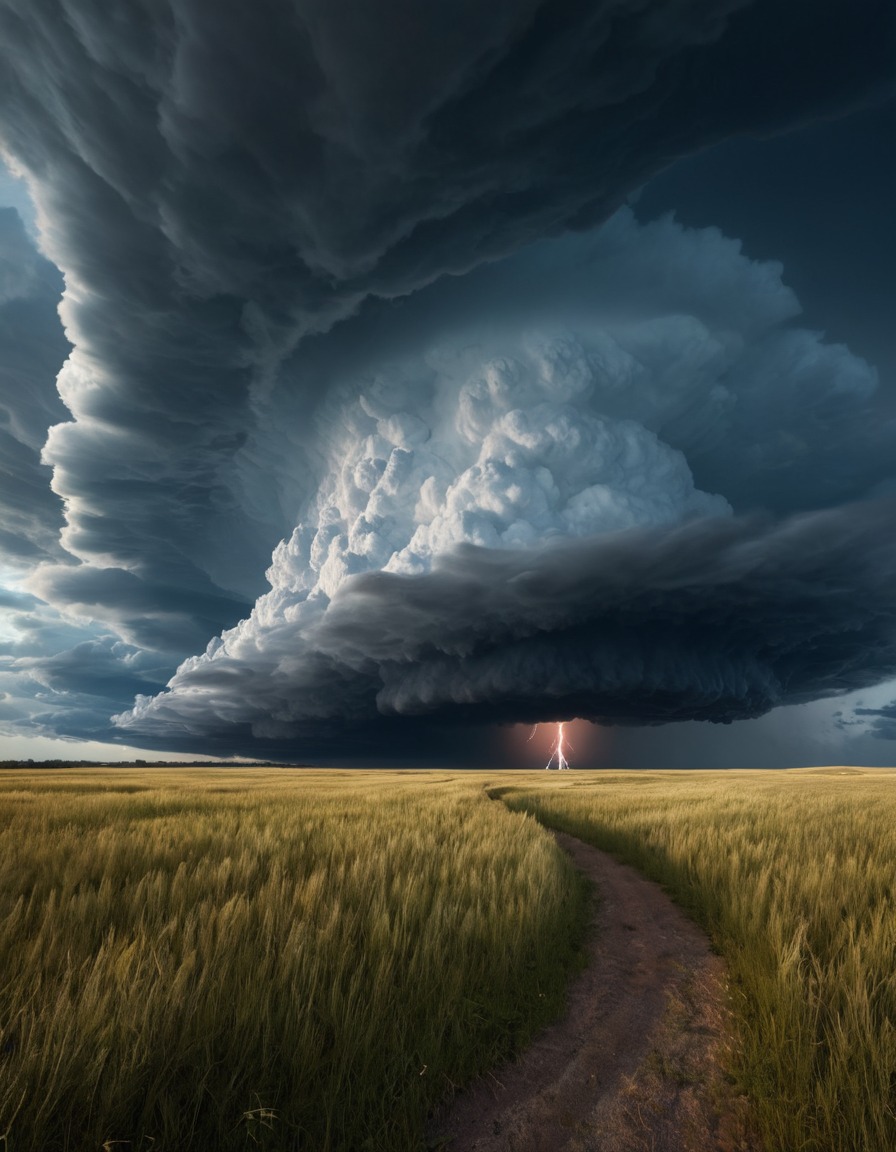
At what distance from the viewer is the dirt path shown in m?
3.33

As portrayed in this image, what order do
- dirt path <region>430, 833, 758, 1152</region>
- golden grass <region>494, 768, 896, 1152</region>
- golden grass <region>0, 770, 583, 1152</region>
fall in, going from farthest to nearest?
A: dirt path <region>430, 833, 758, 1152</region> < golden grass <region>494, 768, 896, 1152</region> < golden grass <region>0, 770, 583, 1152</region>

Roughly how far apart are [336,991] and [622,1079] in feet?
7.23

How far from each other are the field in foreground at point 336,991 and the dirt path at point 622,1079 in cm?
22

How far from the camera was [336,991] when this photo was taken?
3598mm

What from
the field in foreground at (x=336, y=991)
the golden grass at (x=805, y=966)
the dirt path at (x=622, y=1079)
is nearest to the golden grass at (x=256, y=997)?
the field in foreground at (x=336, y=991)

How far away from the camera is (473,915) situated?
5.43m

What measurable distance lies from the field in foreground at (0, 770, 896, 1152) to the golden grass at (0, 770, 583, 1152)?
17 millimetres

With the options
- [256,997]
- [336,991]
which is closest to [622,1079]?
[336,991]

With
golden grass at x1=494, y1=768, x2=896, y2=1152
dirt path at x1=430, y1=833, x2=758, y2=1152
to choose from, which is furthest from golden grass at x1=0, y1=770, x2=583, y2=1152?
golden grass at x1=494, y1=768, x2=896, y2=1152

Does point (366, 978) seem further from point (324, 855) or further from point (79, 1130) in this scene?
point (324, 855)

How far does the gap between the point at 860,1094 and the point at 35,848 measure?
983 centimetres

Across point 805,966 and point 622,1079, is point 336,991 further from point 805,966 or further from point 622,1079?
point 805,966

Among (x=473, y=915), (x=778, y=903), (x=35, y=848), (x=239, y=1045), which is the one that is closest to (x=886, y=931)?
(x=778, y=903)

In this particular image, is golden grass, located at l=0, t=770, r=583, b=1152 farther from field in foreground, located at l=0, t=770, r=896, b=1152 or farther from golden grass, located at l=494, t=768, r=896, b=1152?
golden grass, located at l=494, t=768, r=896, b=1152
